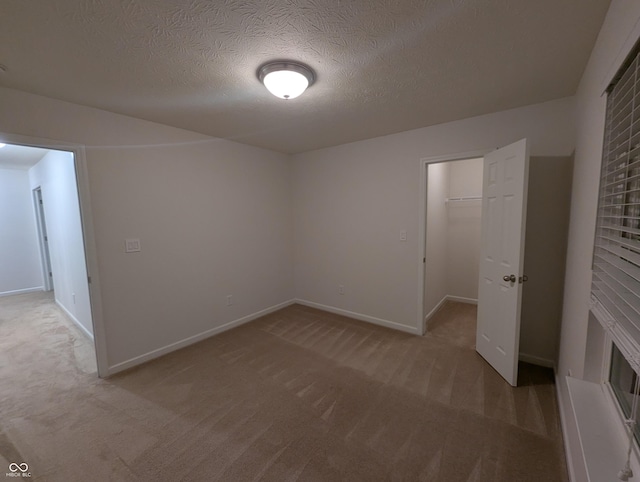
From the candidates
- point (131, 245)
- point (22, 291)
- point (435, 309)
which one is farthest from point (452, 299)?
point (22, 291)

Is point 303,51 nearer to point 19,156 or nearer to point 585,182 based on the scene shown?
point 585,182

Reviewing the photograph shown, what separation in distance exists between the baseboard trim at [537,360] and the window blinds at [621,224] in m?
1.62

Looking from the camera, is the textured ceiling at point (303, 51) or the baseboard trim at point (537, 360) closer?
the textured ceiling at point (303, 51)

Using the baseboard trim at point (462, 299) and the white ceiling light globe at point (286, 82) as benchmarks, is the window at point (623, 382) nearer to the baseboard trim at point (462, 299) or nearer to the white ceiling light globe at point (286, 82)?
the white ceiling light globe at point (286, 82)

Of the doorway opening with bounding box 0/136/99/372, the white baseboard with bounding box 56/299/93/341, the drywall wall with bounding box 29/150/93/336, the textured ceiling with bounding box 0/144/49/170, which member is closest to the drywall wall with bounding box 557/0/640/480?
the doorway opening with bounding box 0/136/99/372

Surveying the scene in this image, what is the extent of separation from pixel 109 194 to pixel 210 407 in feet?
6.98

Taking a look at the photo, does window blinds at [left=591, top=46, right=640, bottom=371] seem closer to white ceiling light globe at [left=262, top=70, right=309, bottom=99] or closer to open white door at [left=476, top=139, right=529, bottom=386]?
open white door at [left=476, top=139, right=529, bottom=386]

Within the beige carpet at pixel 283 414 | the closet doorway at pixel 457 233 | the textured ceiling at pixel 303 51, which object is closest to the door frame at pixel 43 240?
the beige carpet at pixel 283 414

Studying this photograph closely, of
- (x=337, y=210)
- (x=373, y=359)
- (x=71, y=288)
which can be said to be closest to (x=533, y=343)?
(x=373, y=359)

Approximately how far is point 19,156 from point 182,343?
13.7 feet

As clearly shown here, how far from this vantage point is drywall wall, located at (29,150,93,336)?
10.2 feet

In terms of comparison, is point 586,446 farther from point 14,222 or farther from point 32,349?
point 14,222

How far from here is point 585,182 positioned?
1651 mm

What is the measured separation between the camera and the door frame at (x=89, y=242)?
224 centimetres
